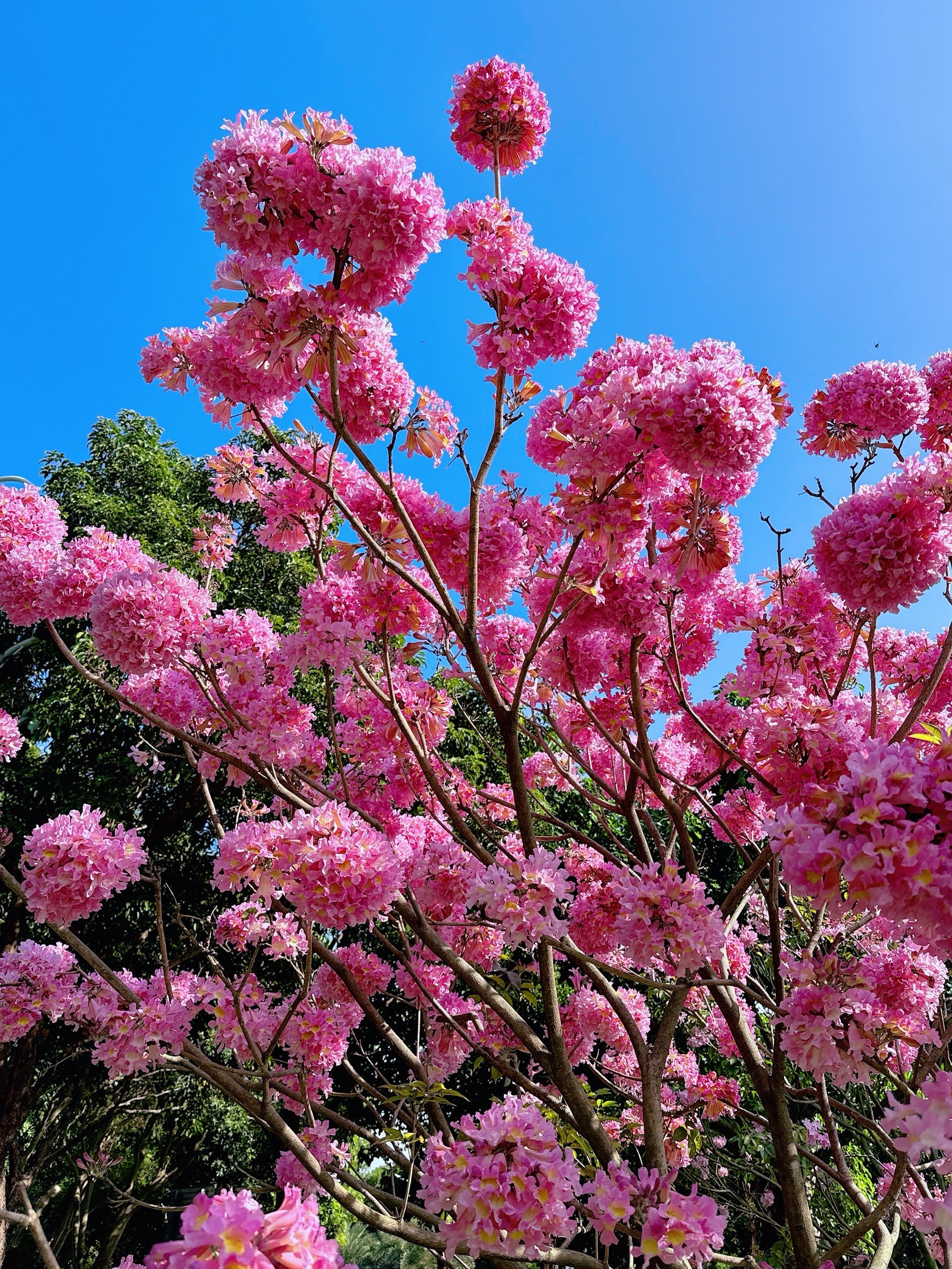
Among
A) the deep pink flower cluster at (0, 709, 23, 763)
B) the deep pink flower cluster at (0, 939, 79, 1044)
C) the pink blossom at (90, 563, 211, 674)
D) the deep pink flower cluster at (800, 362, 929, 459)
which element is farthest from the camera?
the deep pink flower cluster at (0, 709, 23, 763)

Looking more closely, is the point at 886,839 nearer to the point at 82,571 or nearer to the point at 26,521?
the point at 82,571

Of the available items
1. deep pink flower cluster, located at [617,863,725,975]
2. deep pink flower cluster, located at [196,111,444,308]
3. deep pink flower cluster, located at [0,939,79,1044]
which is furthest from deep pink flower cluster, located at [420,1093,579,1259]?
deep pink flower cluster, located at [196,111,444,308]

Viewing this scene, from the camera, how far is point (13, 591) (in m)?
3.69

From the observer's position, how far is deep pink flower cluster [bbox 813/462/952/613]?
266 centimetres

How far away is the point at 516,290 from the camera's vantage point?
2.70m

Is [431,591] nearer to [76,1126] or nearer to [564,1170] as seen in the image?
[564,1170]

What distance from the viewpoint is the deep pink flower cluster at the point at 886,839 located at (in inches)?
50.0

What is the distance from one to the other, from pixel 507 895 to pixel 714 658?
210 centimetres

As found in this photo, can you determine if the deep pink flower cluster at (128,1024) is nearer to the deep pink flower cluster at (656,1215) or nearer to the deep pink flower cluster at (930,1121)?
the deep pink flower cluster at (656,1215)

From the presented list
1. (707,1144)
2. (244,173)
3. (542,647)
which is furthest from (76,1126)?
(244,173)

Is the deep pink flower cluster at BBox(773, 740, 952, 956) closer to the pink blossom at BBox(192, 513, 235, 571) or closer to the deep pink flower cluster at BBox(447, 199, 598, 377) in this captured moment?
the deep pink flower cluster at BBox(447, 199, 598, 377)

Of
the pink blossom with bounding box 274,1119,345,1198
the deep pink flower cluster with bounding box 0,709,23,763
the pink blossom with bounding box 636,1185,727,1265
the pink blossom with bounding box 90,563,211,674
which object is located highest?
the pink blossom with bounding box 90,563,211,674

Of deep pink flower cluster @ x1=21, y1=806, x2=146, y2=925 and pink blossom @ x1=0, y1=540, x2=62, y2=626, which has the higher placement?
pink blossom @ x1=0, y1=540, x2=62, y2=626

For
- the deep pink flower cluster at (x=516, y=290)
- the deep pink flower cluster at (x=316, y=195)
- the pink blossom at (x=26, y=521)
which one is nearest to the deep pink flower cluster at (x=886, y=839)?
the deep pink flower cluster at (x=516, y=290)
